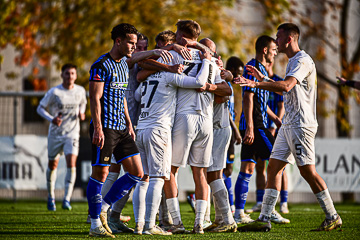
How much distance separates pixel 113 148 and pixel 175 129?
744 millimetres

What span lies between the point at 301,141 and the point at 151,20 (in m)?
10.7

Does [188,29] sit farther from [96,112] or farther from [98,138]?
[98,138]

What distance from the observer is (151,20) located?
683 inches

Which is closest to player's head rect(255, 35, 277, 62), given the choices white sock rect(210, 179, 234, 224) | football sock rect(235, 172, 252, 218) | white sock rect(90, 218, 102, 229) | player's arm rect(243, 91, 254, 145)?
player's arm rect(243, 91, 254, 145)

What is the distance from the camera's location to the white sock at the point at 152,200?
6.75 metres

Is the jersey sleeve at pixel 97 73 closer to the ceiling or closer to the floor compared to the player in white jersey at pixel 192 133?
closer to the ceiling

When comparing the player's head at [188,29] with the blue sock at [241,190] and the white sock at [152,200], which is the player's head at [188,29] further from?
the blue sock at [241,190]

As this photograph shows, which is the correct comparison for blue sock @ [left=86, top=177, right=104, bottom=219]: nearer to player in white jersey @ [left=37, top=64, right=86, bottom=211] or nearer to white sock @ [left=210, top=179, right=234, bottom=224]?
white sock @ [left=210, top=179, right=234, bottom=224]

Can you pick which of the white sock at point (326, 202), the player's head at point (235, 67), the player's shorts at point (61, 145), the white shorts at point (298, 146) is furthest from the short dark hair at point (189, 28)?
the player's shorts at point (61, 145)

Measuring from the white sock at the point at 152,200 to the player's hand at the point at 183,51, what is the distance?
1.44 metres

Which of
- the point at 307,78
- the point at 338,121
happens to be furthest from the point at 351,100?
the point at 307,78

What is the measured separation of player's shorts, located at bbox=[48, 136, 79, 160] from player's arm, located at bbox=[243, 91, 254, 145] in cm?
404

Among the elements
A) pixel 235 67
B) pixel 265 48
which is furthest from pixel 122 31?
pixel 235 67

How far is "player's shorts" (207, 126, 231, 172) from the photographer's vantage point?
24.5 ft
